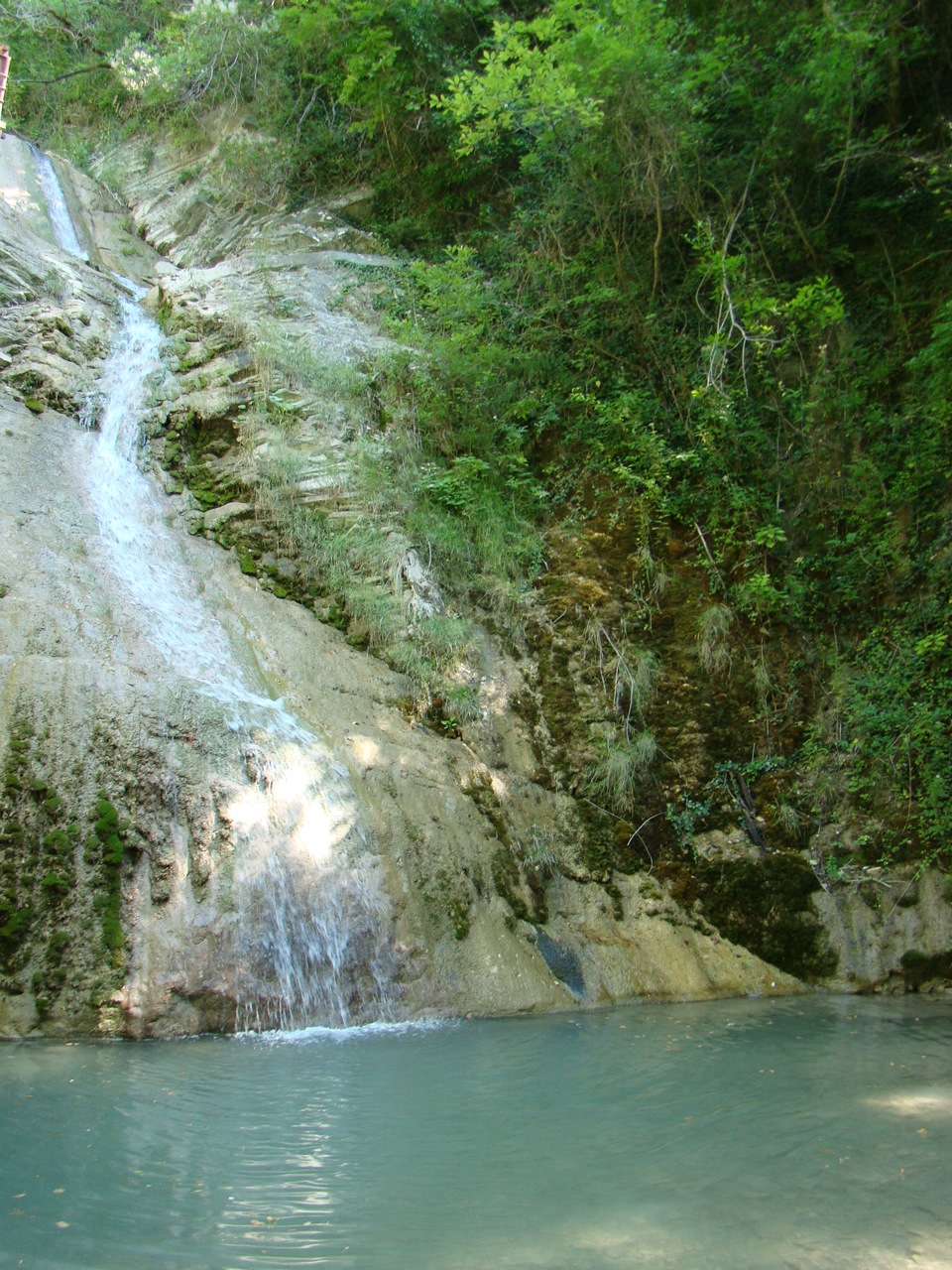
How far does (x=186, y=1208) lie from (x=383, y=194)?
Answer: 46.9 ft

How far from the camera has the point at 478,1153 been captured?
11.2ft

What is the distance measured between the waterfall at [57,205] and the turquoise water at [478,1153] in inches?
483

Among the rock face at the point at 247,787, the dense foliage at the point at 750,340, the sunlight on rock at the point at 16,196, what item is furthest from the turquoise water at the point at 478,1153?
the sunlight on rock at the point at 16,196

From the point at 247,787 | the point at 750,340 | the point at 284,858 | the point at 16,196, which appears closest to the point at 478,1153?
the point at 284,858

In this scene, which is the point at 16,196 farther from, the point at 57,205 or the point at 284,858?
the point at 284,858

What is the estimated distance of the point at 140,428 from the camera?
943 centimetres

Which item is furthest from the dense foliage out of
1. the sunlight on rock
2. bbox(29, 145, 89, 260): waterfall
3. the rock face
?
the sunlight on rock

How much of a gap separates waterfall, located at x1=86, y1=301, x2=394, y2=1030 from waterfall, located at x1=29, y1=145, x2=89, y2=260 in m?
8.43

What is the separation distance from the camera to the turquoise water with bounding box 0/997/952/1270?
8.77 feet

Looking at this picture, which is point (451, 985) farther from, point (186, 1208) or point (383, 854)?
point (186, 1208)

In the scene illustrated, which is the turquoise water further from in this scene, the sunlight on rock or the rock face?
the sunlight on rock

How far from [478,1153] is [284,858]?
8.72 ft

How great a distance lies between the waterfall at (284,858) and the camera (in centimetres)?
539

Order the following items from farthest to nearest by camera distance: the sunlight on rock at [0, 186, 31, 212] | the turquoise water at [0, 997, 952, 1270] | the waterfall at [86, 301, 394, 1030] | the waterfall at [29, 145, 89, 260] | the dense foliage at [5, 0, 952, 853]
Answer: the waterfall at [29, 145, 89, 260] → the sunlight on rock at [0, 186, 31, 212] → the dense foliage at [5, 0, 952, 853] → the waterfall at [86, 301, 394, 1030] → the turquoise water at [0, 997, 952, 1270]
